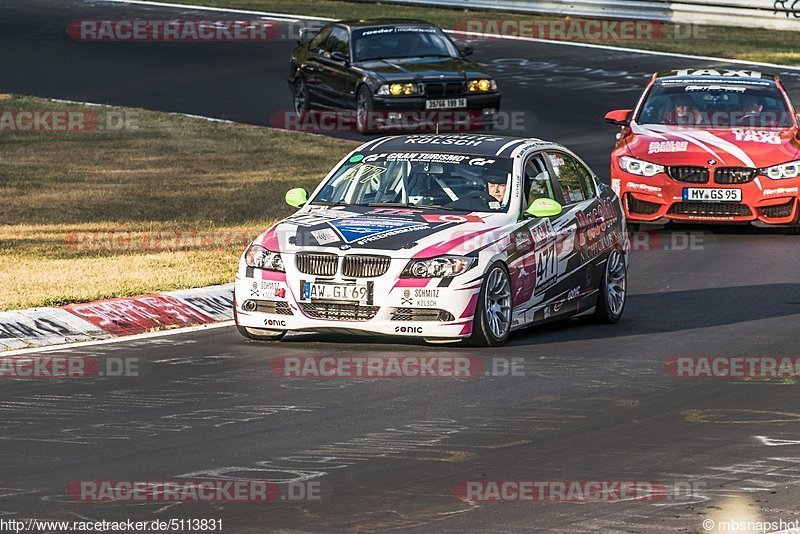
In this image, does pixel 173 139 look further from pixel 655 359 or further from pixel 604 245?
pixel 655 359

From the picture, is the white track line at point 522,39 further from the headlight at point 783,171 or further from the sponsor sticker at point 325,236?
the sponsor sticker at point 325,236

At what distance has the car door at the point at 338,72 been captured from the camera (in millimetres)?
26328

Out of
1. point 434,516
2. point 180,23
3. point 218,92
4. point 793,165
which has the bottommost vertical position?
point 434,516

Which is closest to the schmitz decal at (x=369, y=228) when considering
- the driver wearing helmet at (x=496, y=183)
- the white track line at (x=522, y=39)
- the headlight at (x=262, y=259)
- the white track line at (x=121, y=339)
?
the headlight at (x=262, y=259)

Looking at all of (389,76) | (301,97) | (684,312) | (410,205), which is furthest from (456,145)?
(301,97)

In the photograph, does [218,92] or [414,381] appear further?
[218,92]

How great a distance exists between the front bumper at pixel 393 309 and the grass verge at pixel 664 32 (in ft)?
78.7

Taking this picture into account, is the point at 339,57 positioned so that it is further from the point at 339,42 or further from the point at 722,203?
the point at 722,203

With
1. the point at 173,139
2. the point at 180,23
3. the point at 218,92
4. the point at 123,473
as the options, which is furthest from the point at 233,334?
the point at 180,23

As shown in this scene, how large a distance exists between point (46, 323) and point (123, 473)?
479 centimetres

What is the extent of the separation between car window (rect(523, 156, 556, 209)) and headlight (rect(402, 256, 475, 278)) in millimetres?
1259

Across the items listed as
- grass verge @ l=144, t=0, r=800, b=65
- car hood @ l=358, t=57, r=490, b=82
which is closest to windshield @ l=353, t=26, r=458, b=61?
car hood @ l=358, t=57, r=490, b=82

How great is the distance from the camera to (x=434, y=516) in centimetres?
772

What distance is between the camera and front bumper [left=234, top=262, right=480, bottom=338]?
12.0 m
